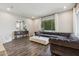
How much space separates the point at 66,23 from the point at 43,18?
1253mm

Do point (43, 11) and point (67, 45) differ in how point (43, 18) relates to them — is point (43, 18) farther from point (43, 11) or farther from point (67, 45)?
point (67, 45)

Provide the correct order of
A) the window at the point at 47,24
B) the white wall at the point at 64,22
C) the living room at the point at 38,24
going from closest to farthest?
the living room at the point at 38,24 < the window at the point at 47,24 < the white wall at the point at 64,22

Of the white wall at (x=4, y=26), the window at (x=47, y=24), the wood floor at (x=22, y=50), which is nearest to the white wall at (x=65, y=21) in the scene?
the window at (x=47, y=24)

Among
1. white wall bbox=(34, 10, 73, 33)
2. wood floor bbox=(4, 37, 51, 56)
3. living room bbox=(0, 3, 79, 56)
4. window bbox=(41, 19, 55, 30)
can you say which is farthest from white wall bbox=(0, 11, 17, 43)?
window bbox=(41, 19, 55, 30)

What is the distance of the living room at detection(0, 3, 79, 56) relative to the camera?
2.32 meters

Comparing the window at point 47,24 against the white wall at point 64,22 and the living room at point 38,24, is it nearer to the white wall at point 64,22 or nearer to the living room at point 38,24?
the living room at point 38,24

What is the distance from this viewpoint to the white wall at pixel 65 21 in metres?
3.46

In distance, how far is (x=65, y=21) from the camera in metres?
3.61

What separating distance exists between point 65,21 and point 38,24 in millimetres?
1305

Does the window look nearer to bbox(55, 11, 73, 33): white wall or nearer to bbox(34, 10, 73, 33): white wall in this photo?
bbox(34, 10, 73, 33): white wall

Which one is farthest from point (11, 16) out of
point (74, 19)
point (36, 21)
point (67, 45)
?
point (74, 19)

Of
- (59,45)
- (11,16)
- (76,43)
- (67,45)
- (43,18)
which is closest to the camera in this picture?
(76,43)

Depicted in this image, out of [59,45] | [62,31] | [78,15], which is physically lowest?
[59,45]

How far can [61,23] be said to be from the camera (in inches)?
147
